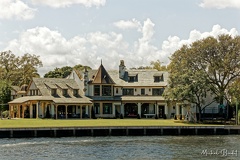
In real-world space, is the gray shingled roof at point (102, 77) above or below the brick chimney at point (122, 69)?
below

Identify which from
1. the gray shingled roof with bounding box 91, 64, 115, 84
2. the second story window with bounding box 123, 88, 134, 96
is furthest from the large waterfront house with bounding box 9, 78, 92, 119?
the second story window with bounding box 123, 88, 134, 96

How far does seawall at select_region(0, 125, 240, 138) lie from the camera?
53719 millimetres

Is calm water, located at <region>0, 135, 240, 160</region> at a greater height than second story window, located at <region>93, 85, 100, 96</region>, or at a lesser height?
lesser

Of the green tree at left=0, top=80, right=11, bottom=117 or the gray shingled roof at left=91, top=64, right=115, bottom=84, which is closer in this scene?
the gray shingled roof at left=91, top=64, right=115, bottom=84

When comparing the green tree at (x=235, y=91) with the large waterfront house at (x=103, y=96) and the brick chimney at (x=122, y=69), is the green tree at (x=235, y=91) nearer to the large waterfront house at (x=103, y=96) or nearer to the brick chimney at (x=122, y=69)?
the large waterfront house at (x=103, y=96)

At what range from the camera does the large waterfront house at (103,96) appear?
77750 millimetres

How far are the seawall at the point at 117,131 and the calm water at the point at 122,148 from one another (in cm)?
235

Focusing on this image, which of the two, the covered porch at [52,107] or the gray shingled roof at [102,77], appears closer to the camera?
the covered porch at [52,107]

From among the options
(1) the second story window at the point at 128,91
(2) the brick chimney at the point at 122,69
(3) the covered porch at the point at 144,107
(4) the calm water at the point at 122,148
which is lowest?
(4) the calm water at the point at 122,148

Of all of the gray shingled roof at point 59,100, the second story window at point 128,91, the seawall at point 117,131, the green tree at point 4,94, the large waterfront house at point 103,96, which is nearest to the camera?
the seawall at point 117,131

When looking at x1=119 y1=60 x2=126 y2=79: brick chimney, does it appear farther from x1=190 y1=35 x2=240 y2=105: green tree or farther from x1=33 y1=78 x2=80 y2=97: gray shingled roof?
x1=190 y1=35 x2=240 y2=105: green tree

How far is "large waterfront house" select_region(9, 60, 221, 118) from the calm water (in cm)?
2455

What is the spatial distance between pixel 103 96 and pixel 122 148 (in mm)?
37459

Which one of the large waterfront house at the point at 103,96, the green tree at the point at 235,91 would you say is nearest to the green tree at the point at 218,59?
the green tree at the point at 235,91
